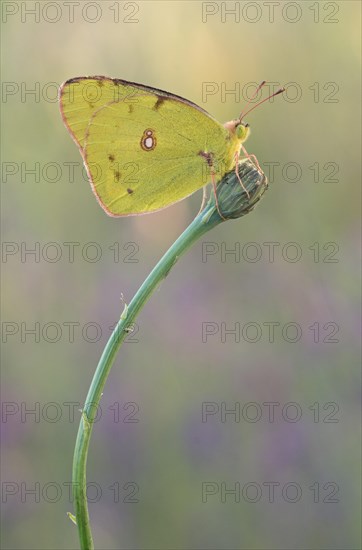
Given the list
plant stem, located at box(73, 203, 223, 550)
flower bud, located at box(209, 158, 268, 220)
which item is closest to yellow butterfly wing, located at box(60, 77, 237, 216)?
flower bud, located at box(209, 158, 268, 220)

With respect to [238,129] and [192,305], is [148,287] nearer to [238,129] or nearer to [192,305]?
[238,129]

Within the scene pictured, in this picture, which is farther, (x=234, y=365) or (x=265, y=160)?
(x=265, y=160)

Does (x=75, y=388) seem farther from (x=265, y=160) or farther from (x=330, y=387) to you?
(x=265, y=160)

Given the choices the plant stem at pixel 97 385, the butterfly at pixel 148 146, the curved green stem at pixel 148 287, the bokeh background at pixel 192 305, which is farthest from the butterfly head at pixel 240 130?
the bokeh background at pixel 192 305

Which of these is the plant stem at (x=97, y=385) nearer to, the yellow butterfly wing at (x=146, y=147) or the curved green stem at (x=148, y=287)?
the curved green stem at (x=148, y=287)

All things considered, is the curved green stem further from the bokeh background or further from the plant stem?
the bokeh background

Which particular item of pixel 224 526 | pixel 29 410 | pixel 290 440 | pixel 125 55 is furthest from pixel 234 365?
pixel 125 55

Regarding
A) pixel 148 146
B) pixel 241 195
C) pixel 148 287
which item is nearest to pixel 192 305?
pixel 148 146
